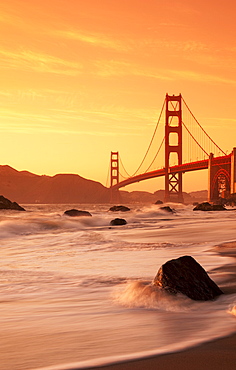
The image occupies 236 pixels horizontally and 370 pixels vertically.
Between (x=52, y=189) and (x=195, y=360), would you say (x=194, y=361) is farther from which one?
(x=52, y=189)

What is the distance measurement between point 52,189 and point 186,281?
151 meters

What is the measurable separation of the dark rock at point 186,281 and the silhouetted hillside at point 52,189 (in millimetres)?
118341

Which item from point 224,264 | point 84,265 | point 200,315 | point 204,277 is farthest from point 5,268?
point 200,315

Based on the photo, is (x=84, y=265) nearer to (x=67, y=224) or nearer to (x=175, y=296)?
(x=175, y=296)

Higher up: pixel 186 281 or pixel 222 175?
pixel 222 175

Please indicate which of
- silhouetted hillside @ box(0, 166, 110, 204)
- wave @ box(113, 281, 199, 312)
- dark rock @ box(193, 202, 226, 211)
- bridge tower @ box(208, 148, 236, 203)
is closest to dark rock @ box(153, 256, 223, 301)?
wave @ box(113, 281, 199, 312)

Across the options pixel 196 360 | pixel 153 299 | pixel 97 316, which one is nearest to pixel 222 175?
pixel 153 299

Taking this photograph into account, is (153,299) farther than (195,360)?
Yes

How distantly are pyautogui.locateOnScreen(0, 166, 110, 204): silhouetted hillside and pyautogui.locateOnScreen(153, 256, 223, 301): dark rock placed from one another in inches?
4659

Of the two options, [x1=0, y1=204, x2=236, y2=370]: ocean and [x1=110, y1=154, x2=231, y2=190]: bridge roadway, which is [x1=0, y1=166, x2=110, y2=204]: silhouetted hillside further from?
[x1=0, y1=204, x2=236, y2=370]: ocean

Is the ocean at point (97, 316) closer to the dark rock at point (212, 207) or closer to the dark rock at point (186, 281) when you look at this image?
the dark rock at point (186, 281)

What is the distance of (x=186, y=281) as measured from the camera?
12.9 ft

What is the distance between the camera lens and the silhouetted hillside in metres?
138

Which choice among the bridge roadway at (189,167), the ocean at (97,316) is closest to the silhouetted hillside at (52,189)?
the bridge roadway at (189,167)
